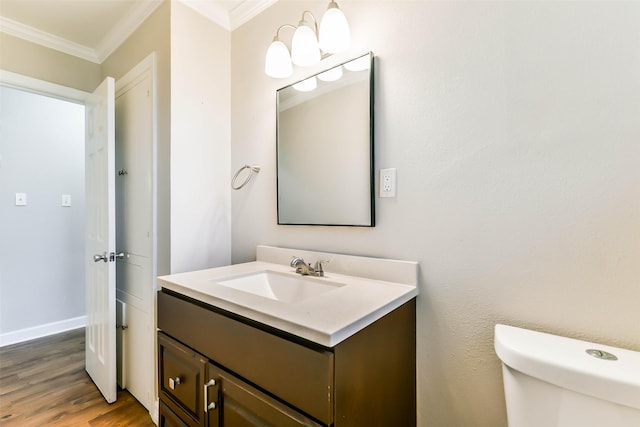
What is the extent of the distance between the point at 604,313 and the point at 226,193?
1609 mm

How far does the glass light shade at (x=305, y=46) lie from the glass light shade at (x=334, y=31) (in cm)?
7

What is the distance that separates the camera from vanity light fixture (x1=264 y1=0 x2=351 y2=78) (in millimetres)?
1061

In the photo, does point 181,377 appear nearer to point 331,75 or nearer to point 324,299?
point 324,299

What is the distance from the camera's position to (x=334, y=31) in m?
1.07

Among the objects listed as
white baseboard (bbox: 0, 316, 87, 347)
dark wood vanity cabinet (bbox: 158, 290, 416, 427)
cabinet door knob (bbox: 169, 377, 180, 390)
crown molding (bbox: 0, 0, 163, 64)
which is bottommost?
white baseboard (bbox: 0, 316, 87, 347)

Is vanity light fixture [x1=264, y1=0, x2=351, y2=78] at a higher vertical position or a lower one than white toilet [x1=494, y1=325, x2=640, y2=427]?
higher

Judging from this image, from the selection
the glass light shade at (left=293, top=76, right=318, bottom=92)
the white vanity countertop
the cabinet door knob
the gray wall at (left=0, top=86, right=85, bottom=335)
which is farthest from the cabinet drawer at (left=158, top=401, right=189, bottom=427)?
the gray wall at (left=0, top=86, right=85, bottom=335)

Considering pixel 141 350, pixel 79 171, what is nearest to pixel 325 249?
pixel 141 350

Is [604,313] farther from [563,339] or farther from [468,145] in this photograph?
[468,145]

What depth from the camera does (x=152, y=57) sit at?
4.98ft

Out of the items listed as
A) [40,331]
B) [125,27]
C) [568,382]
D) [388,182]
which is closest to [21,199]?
[40,331]

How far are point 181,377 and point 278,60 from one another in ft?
4.24

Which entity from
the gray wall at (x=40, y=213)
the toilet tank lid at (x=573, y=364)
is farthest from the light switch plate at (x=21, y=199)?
the toilet tank lid at (x=573, y=364)

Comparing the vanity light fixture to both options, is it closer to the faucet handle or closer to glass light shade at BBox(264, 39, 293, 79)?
glass light shade at BBox(264, 39, 293, 79)
